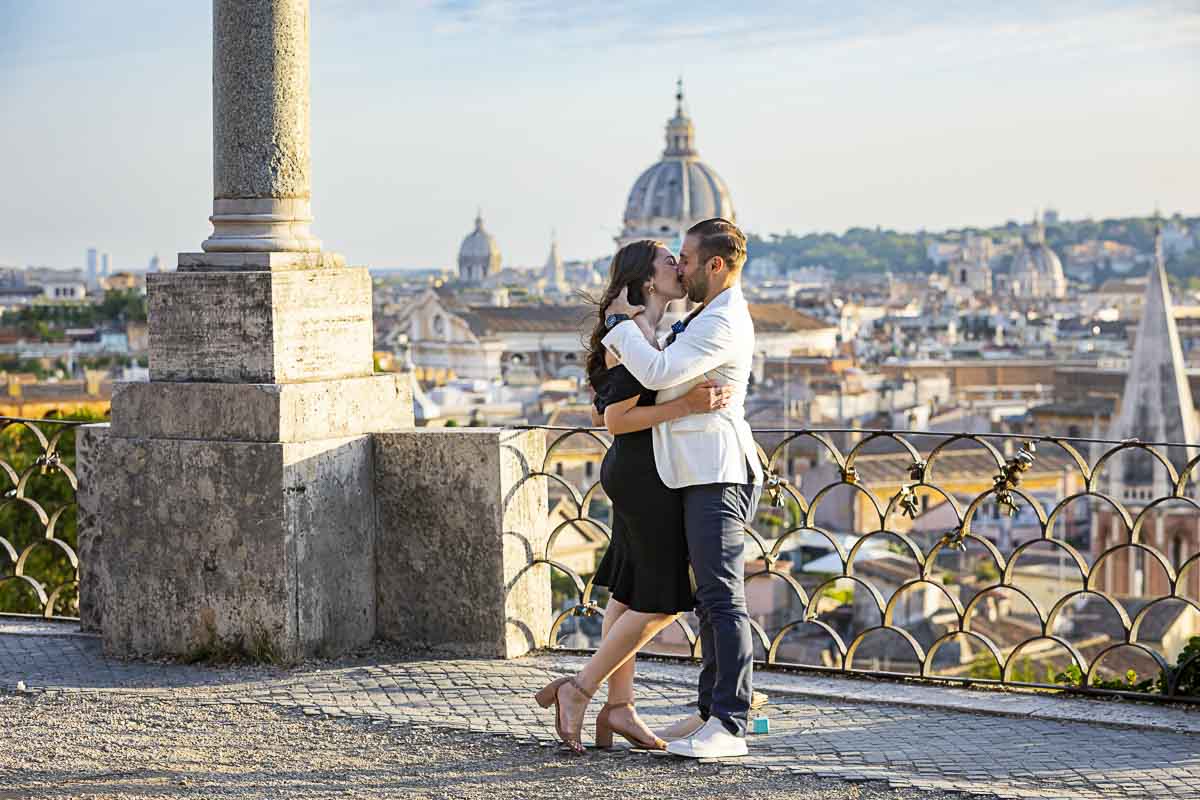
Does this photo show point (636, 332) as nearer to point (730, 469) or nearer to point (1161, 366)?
point (730, 469)

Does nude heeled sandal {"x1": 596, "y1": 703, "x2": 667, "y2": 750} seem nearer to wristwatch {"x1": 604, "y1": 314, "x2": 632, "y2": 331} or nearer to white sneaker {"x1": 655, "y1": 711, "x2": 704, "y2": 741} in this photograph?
white sneaker {"x1": 655, "y1": 711, "x2": 704, "y2": 741}

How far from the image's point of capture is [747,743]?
159 inches

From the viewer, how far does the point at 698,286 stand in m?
3.87

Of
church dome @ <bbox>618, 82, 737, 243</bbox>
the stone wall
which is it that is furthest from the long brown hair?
church dome @ <bbox>618, 82, 737, 243</bbox>

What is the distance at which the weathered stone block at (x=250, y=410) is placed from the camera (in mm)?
4660

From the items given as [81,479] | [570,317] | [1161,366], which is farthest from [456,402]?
[81,479]

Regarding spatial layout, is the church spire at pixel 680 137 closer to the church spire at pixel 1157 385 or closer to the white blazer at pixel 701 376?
the church spire at pixel 1157 385

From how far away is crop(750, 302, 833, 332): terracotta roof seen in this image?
107250 millimetres

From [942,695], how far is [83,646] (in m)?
2.16

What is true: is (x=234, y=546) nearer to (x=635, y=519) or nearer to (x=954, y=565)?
(x=635, y=519)

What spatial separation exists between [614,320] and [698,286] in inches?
7.0

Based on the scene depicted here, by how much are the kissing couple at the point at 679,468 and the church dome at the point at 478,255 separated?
163m

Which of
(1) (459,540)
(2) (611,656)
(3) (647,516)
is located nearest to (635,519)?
(3) (647,516)

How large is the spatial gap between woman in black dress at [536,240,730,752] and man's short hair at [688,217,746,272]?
73mm
